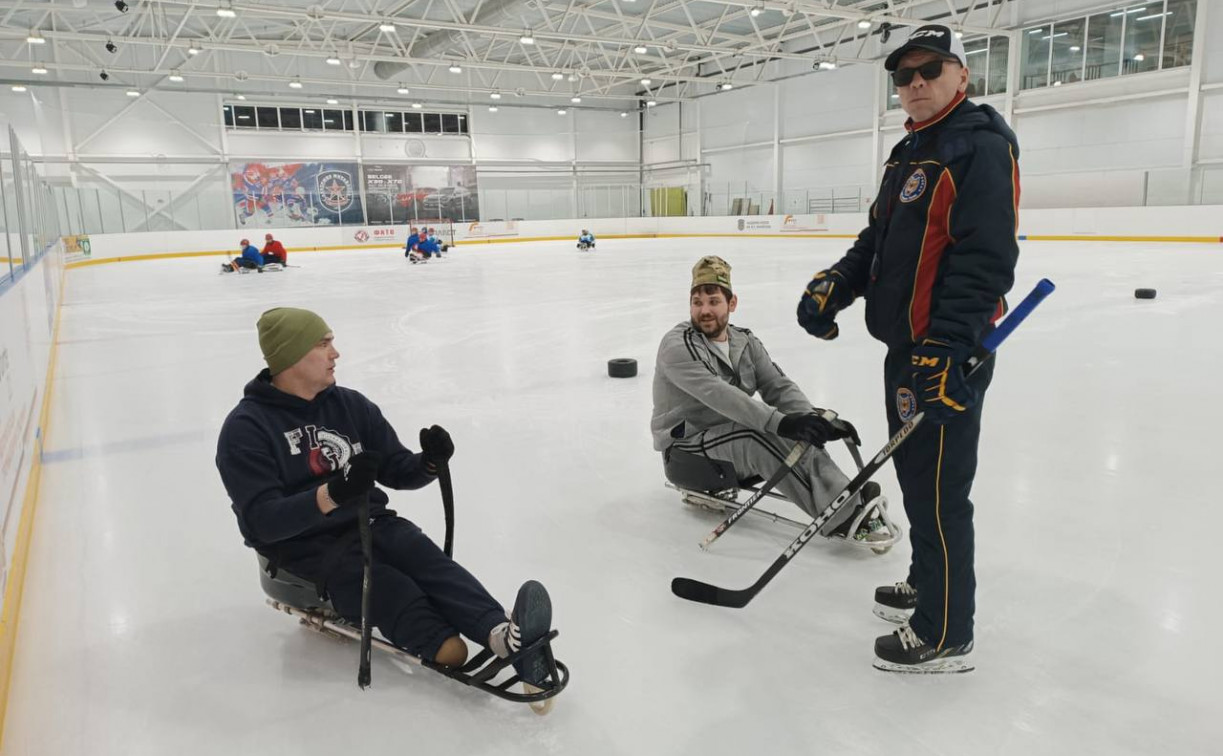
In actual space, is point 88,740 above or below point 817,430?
below

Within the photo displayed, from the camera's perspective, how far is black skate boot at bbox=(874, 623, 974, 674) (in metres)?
1.98

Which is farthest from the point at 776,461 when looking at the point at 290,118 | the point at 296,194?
the point at 290,118

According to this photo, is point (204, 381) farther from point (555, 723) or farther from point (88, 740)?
point (555, 723)

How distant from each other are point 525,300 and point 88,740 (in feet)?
28.1

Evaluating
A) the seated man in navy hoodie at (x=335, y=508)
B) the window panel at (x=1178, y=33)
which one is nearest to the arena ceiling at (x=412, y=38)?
the window panel at (x=1178, y=33)

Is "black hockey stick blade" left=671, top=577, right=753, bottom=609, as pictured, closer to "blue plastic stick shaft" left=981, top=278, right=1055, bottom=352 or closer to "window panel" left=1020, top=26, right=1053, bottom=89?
"blue plastic stick shaft" left=981, top=278, right=1055, bottom=352

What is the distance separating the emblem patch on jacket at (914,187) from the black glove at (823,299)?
339mm

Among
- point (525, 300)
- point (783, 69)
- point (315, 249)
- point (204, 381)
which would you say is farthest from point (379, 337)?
point (783, 69)

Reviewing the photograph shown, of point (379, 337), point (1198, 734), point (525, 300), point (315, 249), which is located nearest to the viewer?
point (1198, 734)

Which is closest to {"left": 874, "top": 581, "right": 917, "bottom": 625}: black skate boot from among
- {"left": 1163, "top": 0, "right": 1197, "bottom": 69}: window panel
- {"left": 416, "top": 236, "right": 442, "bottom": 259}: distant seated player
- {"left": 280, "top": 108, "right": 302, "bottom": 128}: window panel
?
{"left": 416, "top": 236, "right": 442, "bottom": 259}: distant seated player

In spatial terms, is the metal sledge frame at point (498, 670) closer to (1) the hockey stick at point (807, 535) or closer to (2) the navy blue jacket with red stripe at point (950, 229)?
(1) the hockey stick at point (807, 535)

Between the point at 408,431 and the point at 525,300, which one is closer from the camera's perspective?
the point at 408,431

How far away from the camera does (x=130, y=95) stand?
25.5 metres

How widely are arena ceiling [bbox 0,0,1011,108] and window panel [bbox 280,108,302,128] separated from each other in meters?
0.62
